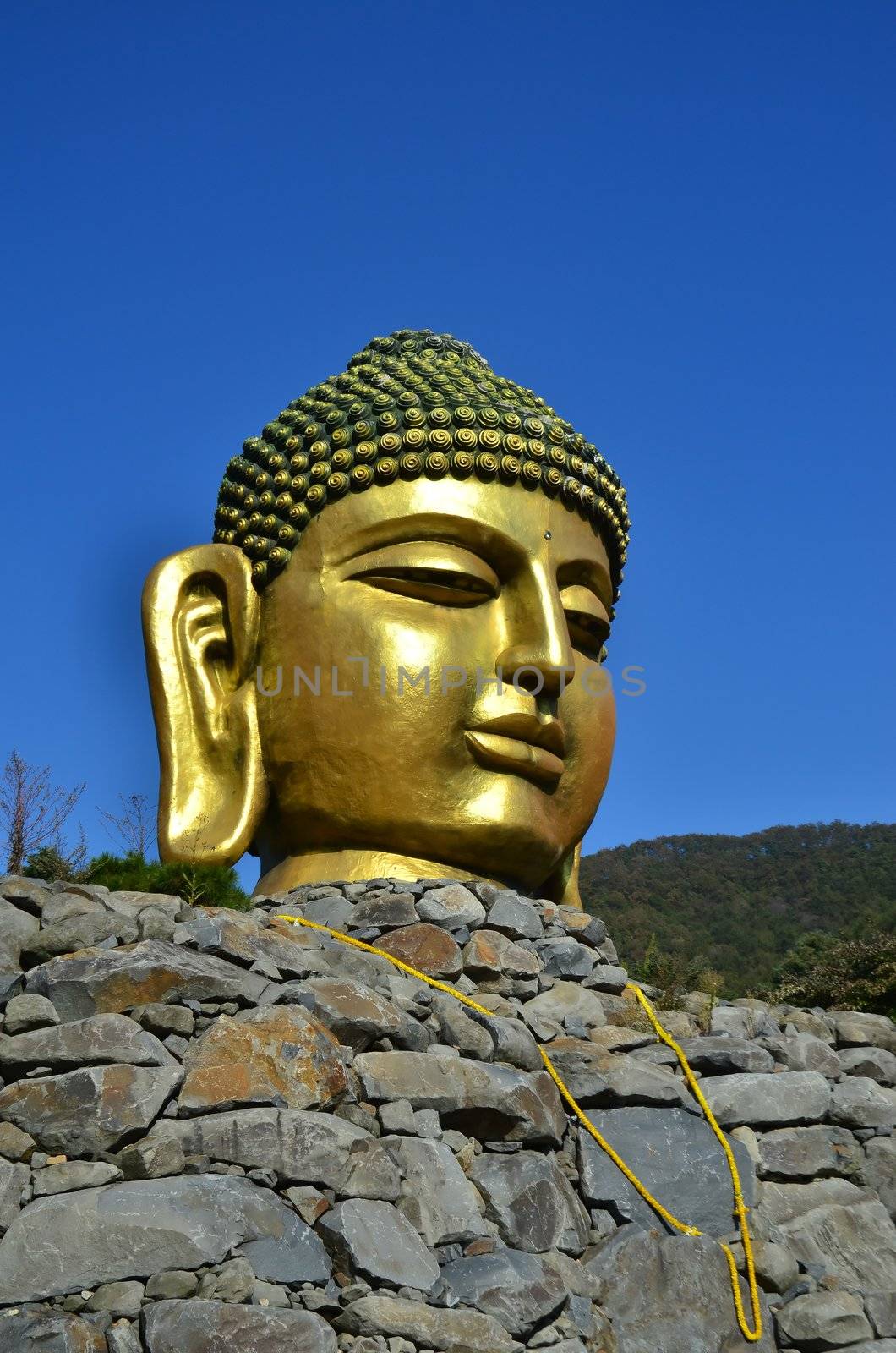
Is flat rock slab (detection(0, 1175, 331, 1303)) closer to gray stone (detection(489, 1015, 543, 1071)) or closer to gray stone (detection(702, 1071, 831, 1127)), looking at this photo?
gray stone (detection(489, 1015, 543, 1071))

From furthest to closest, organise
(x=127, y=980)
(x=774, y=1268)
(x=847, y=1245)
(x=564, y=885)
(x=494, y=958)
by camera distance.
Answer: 1. (x=564, y=885)
2. (x=494, y=958)
3. (x=847, y=1245)
4. (x=774, y=1268)
5. (x=127, y=980)

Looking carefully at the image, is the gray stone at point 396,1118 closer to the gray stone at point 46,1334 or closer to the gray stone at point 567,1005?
Result: the gray stone at point 46,1334

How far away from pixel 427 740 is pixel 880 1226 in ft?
10.4

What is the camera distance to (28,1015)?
4.84 m

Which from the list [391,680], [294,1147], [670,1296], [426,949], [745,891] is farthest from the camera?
[745,891]


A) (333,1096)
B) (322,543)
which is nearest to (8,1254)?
(333,1096)

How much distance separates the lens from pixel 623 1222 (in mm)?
5480

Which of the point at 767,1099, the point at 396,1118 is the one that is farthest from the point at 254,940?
the point at 767,1099

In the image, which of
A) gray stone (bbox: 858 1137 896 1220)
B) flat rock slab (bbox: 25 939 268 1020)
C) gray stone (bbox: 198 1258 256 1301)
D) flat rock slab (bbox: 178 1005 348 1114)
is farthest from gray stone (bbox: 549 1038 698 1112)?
gray stone (bbox: 198 1258 256 1301)

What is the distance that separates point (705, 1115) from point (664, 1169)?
401mm

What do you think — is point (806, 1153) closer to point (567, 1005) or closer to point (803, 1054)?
point (803, 1054)

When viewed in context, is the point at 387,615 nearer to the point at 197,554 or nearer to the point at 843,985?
the point at 197,554

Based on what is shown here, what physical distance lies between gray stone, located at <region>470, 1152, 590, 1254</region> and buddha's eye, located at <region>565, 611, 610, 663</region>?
147 inches

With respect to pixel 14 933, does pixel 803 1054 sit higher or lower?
lower
